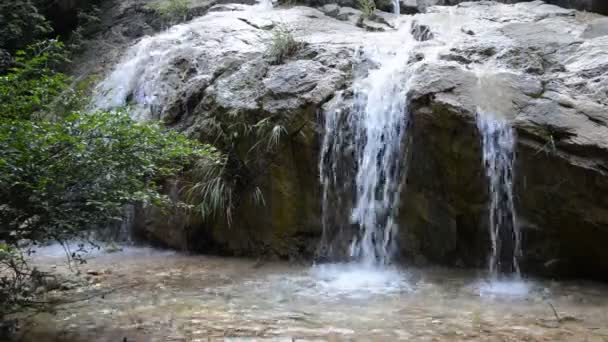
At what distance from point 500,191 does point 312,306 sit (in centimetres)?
238

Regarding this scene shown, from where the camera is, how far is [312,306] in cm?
427

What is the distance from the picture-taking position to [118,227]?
7.40 meters

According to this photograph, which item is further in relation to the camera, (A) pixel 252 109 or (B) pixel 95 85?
(B) pixel 95 85

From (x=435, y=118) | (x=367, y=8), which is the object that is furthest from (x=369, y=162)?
(x=367, y=8)

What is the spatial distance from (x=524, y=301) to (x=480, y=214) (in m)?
1.29

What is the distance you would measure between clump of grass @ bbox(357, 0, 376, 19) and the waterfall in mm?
3024

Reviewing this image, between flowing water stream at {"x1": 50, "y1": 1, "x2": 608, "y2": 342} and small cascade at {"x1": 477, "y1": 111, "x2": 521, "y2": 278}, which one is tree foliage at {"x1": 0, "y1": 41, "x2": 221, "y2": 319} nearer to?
flowing water stream at {"x1": 50, "y1": 1, "x2": 608, "y2": 342}

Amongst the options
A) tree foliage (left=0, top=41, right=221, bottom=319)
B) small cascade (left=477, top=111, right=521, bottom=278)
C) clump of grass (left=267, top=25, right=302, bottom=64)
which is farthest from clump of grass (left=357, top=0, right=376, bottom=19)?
tree foliage (left=0, top=41, right=221, bottom=319)

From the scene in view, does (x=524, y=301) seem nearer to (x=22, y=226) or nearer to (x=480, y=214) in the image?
(x=480, y=214)

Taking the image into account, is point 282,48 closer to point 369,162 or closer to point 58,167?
point 369,162

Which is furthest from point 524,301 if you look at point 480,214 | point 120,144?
point 120,144

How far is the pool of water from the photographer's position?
11.8 feet

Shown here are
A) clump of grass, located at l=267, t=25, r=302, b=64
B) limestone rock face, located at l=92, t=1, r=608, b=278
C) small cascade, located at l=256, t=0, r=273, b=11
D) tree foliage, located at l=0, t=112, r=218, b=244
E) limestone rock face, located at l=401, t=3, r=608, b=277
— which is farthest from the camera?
small cascade, located at l=256, t=0, r=273, b=11

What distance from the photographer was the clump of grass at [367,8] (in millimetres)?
9117
